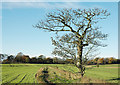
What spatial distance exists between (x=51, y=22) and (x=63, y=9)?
1865 millimetres

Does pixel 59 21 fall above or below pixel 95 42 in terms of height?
above

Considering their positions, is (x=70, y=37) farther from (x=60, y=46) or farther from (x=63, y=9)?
(x=63, y=9)

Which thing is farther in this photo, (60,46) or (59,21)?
(59,21)

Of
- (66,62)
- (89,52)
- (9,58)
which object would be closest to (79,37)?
(89,52)

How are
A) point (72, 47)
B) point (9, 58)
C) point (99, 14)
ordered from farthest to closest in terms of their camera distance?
point (9, 58), point (99, 14), point (72, 47)

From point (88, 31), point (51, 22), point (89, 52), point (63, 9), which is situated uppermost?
point (63, 9)

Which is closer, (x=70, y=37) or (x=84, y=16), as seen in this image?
(x=70, y=37)

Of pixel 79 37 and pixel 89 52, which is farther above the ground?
pixel 79 37

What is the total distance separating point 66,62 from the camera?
12117 mm

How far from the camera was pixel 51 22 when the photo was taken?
46.0ft

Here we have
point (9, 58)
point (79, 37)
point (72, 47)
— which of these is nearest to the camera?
point (72, 47)

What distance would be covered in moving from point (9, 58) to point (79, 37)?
64709 mm

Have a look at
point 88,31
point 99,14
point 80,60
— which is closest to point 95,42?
point 88,31

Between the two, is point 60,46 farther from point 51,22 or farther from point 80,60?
point 51,22
